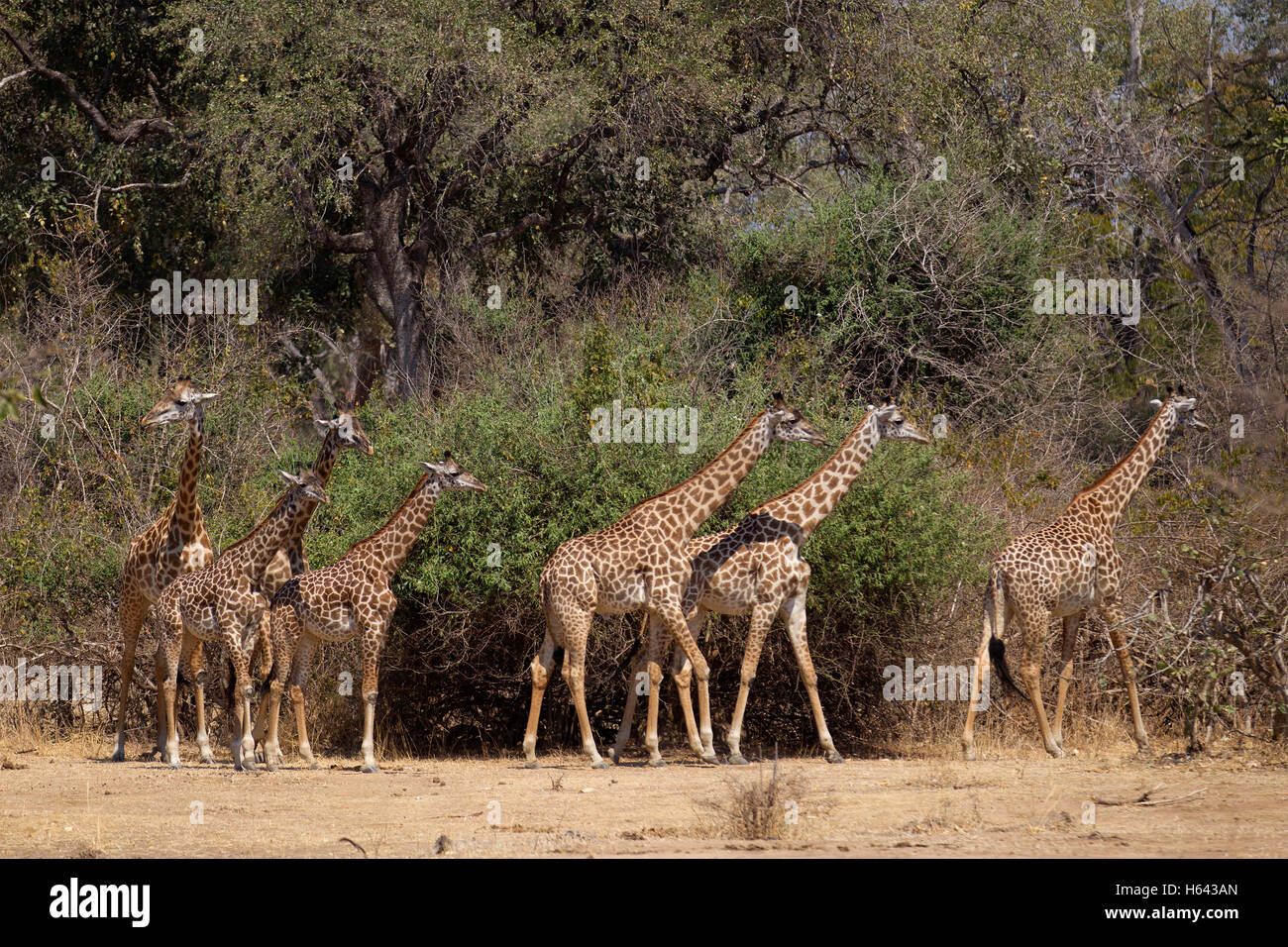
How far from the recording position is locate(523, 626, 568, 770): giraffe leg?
13.2m

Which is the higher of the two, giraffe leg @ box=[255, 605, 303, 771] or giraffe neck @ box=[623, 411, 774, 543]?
giraffe neck @ box=[623, 411, 774, 543]

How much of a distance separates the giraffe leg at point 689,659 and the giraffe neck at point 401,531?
2.17 metres

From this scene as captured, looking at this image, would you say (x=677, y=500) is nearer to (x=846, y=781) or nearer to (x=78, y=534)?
(x=846, y=781)

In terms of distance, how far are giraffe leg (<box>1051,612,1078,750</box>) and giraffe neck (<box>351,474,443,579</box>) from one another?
5.82 metres

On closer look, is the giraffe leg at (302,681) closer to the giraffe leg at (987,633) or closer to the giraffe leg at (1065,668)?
the giraffe leg at (987,633)

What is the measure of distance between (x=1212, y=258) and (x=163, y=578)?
72.7 ft

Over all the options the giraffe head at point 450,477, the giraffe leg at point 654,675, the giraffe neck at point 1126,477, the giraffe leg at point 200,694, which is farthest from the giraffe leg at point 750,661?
the giraffe leg at point 200,694

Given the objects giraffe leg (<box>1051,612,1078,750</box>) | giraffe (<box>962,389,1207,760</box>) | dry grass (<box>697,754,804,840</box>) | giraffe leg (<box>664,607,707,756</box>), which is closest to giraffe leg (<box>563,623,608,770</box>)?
giraffe leg (<box>664,607,707,756</box>)

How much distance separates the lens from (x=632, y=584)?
13.0 m

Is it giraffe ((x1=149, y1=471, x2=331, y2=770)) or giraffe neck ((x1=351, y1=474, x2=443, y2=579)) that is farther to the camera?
giraffe neck ((x1=351, y1=474, x2=443, y2=579))

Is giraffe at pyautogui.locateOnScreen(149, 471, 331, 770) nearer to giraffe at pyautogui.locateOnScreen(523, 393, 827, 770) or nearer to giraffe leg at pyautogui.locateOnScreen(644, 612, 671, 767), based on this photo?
giraffe at pyautogui.locateOnScreen(523, 393, 827, 770)
